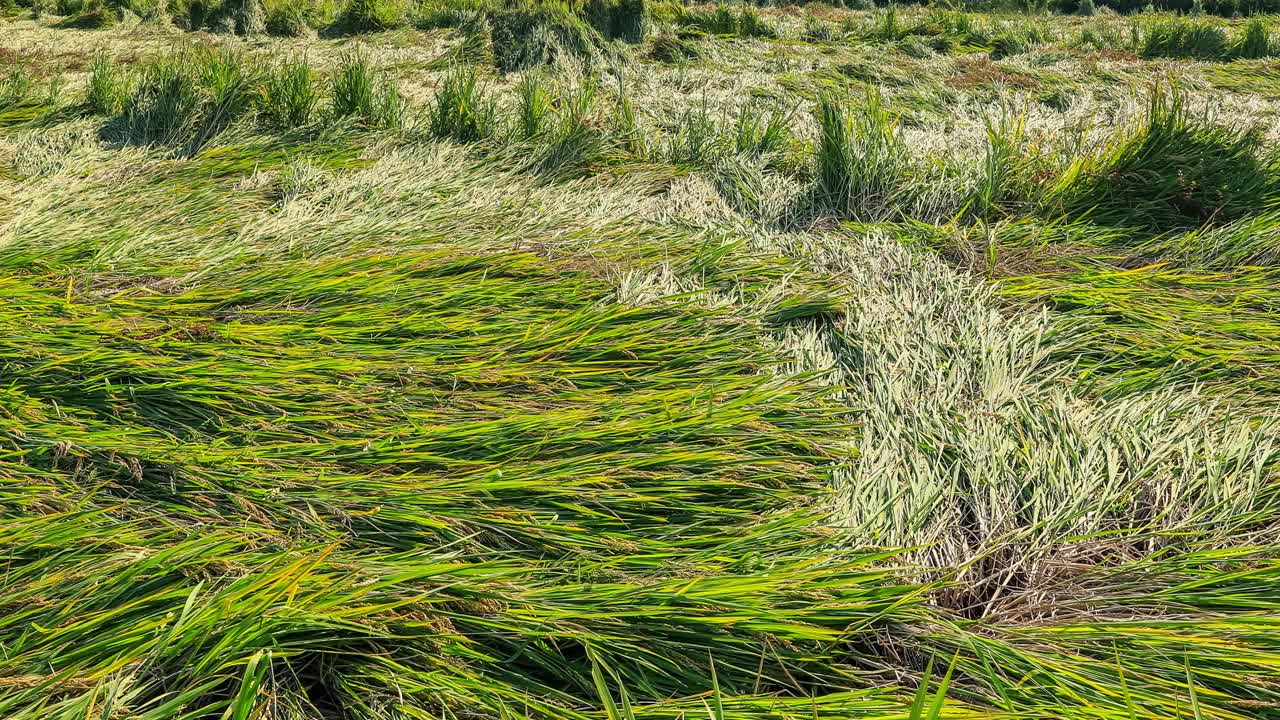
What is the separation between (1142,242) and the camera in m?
2.37

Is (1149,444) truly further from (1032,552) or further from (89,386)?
(89,386)

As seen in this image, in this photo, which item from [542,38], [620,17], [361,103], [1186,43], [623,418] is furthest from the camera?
[1186,43]

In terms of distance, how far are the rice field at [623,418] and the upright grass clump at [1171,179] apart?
14 millimetres

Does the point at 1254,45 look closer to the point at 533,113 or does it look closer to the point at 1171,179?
the point at 1171,179

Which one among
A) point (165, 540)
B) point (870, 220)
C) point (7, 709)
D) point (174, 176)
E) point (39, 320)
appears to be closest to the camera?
point (7, 709)

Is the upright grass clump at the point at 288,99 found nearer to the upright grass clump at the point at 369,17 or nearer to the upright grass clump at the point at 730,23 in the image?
the upright grass clump at the point at 369,17

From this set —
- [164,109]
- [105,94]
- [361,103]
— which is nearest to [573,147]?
[361,103]

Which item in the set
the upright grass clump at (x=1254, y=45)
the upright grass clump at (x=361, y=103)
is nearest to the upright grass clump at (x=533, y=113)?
the upright grass clump at (x=361, y=103)

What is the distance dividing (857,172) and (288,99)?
2.64 m

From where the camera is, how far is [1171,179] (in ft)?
8.20

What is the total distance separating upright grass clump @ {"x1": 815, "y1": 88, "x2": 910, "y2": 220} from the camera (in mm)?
2643

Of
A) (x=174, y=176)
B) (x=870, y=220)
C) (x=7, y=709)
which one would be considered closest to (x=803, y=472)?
(x=7, y=709)

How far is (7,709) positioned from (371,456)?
2.03 ft

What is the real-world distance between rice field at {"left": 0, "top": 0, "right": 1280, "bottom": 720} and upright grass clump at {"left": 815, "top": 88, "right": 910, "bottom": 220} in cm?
2
